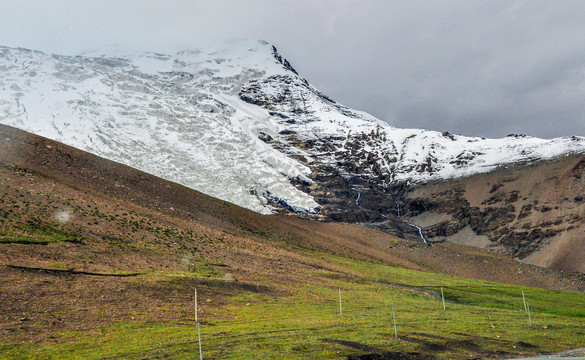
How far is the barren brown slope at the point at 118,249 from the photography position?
3638 cm

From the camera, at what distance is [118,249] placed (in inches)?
2165

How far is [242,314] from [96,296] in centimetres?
1203

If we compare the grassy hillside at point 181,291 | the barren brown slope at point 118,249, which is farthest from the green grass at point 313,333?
the barren brown slope at point 118,249

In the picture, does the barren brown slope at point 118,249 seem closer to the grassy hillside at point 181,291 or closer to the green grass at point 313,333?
the grassy hillside at point 181,291

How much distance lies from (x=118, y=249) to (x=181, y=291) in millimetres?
14486

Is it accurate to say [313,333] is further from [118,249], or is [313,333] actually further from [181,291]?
[118,249]

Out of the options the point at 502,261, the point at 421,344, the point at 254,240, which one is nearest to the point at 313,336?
the point at 421,344

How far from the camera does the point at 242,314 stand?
4009cm

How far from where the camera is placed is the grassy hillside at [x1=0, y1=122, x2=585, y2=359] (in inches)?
1106

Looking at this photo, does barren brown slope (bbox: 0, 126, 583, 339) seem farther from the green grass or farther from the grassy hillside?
the green grass

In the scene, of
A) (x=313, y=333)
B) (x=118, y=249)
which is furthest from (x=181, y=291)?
(x=313, y=333)

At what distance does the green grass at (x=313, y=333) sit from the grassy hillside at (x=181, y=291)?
15cm

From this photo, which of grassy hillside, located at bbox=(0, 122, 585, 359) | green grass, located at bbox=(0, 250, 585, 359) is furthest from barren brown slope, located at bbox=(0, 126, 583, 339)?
green grass, located at bbox=(0, 250, 585, 359)

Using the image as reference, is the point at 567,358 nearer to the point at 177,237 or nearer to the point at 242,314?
the point at 242,314
